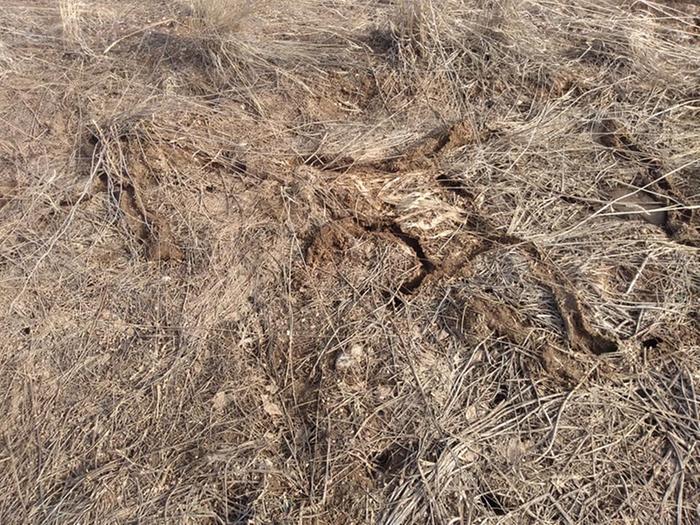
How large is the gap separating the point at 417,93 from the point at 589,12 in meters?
1.57

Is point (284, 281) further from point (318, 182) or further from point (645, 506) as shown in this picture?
point (645, 506)

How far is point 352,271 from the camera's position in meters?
2.57

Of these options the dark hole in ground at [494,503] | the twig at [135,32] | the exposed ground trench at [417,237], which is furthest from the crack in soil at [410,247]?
the twig at [135,32]

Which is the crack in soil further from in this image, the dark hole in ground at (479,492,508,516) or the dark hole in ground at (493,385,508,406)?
the dark hole in ground at (479,492,508,516)

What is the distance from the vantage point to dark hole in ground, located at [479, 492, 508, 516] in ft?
6.30

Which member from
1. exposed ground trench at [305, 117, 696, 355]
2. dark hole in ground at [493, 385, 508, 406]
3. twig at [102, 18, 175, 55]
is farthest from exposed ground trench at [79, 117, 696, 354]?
twig at [102, 18, 175, 55]

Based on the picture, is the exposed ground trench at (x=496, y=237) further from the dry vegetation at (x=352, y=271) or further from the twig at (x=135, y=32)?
the twig at (x=135, y=32)

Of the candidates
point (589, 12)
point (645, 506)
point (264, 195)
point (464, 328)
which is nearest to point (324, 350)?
point (464, 328)

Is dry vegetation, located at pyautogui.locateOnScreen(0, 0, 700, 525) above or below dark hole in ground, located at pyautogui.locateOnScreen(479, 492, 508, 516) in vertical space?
above

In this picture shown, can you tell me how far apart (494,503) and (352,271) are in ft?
3.52

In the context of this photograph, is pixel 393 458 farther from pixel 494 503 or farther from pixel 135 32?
pixel 135 32

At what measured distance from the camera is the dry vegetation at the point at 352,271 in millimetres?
2014

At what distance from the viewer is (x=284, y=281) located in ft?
8.41

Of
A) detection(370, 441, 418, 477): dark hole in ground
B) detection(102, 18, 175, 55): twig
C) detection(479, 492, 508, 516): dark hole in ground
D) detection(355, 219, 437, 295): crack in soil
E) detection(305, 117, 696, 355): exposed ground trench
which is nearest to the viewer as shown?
detection(479, 492, 508, 516): dark hole in ground
